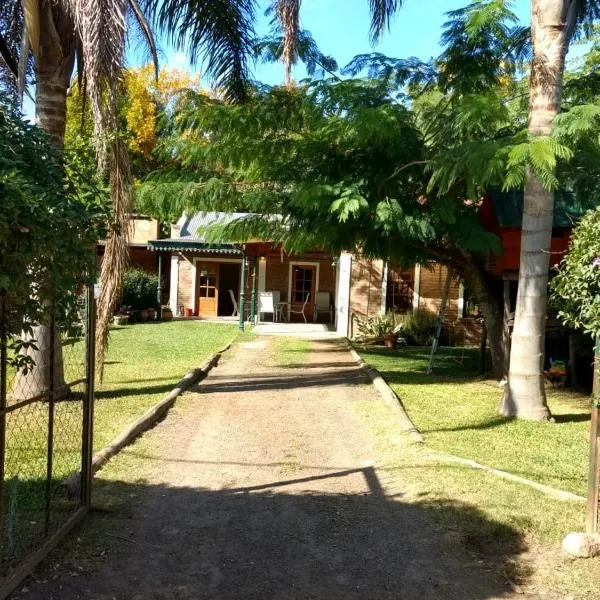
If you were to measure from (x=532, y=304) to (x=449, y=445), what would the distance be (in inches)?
107

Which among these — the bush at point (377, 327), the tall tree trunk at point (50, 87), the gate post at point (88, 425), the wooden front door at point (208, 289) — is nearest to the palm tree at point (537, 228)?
the gate post at point (88, 425)

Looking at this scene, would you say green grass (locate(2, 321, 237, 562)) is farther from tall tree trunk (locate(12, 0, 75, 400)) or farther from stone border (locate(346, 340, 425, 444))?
stone border (locate(346, 340, 425, 444))

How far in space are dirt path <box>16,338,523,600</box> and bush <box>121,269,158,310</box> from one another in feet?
53.8

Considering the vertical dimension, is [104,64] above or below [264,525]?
above

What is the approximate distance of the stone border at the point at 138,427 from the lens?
5000 mm

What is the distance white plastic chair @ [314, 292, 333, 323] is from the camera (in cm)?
2523

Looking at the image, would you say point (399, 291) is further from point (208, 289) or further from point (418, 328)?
point (208, 289)

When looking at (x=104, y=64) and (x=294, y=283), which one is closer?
(x=104, y=64)

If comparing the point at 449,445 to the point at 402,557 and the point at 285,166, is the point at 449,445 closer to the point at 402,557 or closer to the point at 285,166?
the point at 402,557

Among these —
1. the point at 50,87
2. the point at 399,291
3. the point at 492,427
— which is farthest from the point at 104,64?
the point at 399,291

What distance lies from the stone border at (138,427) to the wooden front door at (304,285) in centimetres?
1364

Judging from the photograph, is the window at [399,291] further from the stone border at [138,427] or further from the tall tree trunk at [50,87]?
the tall tree trunk at [50,87]

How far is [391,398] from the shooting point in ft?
30.9

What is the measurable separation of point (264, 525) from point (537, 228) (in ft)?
18.9
